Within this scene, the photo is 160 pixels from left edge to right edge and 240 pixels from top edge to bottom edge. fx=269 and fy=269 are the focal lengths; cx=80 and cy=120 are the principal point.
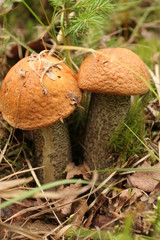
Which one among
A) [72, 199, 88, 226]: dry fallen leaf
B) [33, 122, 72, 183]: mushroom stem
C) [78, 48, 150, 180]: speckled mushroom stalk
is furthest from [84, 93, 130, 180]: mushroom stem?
[72, 199, 88, 226]: dry fallen leaf

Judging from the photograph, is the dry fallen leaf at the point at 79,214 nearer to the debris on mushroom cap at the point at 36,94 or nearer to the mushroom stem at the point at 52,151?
the mushroom stem at the point at 52,151

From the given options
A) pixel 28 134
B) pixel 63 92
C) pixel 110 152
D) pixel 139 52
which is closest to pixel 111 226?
pixel 110 152

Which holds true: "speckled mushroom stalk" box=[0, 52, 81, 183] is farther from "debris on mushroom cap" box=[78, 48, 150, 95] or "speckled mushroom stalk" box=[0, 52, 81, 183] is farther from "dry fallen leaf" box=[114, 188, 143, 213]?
"dry fallen leaf" box=[114, 188, 143, 213]

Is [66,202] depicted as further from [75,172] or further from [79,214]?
[75,172]

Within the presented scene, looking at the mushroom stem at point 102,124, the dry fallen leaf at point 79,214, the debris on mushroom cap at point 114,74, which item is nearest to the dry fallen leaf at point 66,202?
the dry fallen leaf at point 79,214

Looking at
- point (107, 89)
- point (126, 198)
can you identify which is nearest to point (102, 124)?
point (107, 89)

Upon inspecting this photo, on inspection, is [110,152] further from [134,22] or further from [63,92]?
[134,22]
